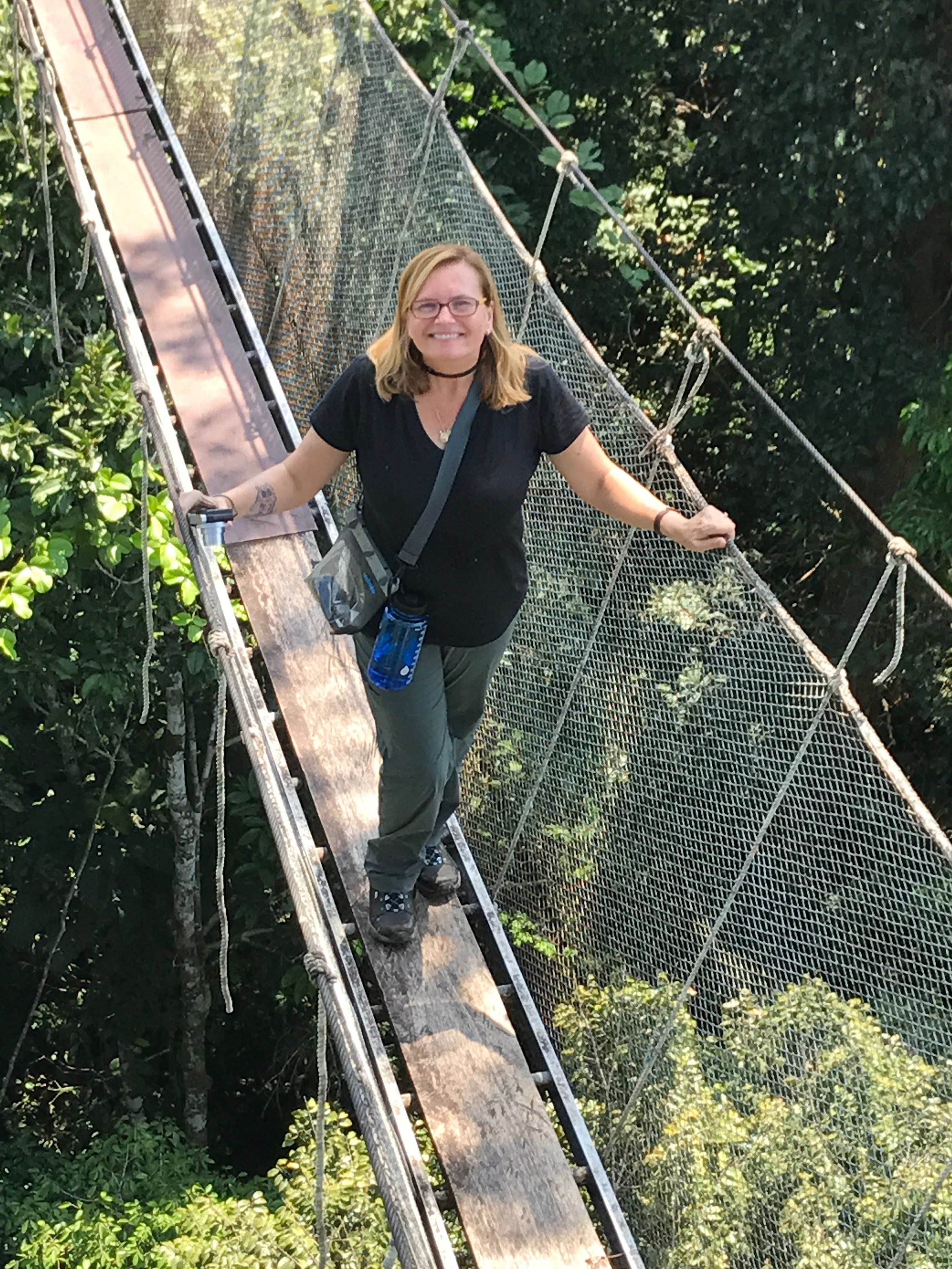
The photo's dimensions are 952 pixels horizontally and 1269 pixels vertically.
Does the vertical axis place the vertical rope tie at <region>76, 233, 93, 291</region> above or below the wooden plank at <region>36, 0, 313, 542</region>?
below

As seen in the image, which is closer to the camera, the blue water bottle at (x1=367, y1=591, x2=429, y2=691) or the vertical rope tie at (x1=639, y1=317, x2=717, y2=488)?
the blue water bottle at (x1=367, y1=591, x2=429, y2=691)

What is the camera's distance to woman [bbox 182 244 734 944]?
6.46 ft

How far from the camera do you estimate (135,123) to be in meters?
4.30

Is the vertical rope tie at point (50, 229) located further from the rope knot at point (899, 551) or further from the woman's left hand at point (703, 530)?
the rope knot at point (899, 551)

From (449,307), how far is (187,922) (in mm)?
4228

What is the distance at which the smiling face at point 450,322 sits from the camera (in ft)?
6.34

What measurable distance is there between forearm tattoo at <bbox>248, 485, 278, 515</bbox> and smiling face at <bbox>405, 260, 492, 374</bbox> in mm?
377

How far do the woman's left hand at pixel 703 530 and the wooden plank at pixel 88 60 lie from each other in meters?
2.98

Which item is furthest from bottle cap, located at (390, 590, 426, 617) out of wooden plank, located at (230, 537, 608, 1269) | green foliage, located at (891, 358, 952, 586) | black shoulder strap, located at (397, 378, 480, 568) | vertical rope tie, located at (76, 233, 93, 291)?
green foliage, located at (891, 358, 952, 586)

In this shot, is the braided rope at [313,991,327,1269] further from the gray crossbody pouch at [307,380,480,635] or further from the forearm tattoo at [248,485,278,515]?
the forearm tattoo at [248,485,278,515]

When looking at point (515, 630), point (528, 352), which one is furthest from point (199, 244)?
point (528, 352)

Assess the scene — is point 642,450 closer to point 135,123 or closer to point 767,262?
point 135,123

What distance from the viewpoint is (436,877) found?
2.67 metres

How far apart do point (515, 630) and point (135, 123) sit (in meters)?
2.30
